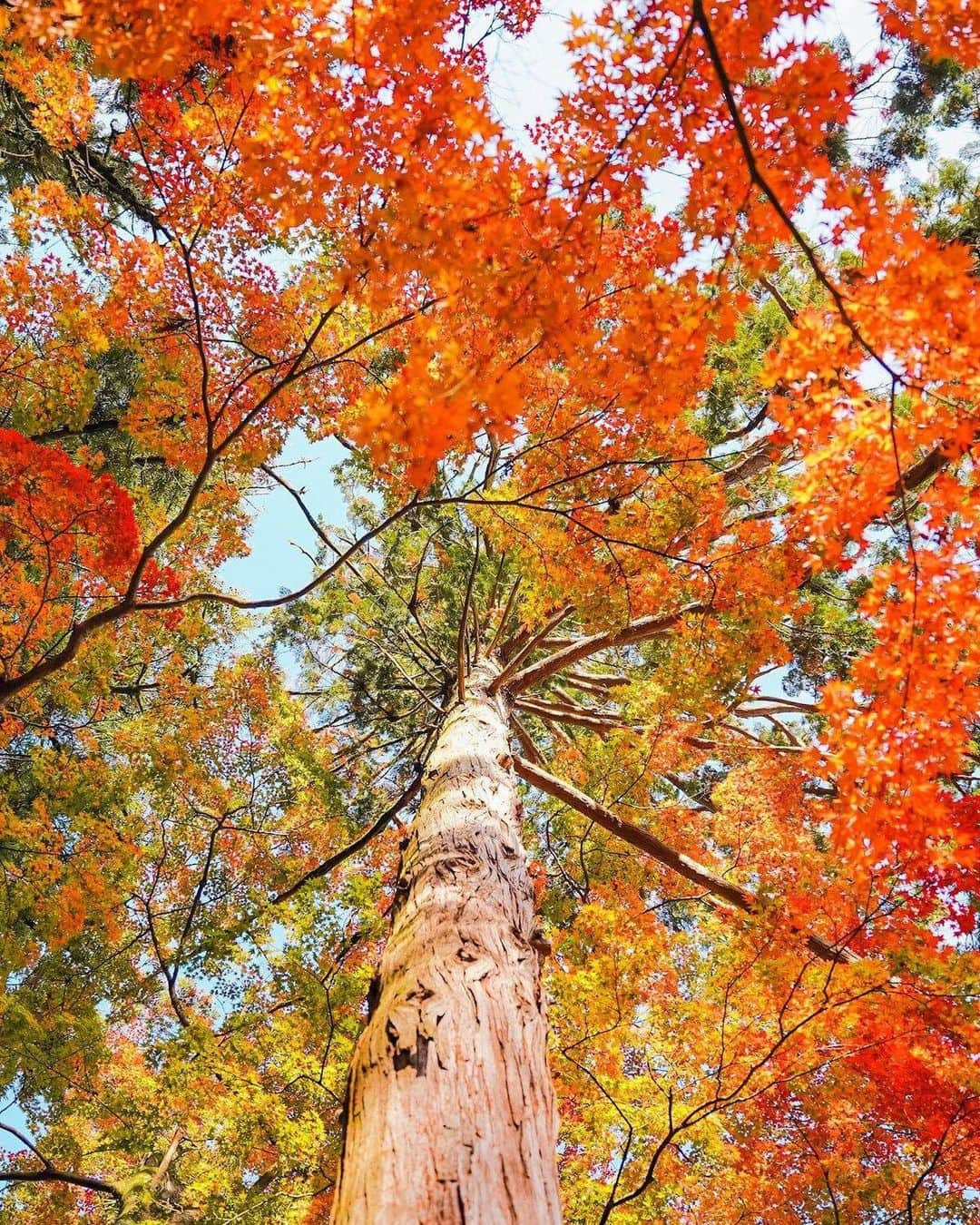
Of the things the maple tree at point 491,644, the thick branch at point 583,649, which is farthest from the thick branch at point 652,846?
the thick branch at point 583,649

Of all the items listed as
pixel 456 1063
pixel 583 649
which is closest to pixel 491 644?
pixel 583 649

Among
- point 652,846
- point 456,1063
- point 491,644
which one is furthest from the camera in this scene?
point 491,644

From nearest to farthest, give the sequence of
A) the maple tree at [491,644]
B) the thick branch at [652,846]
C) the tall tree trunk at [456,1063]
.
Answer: the tall tree trunk at [456,1063] → the maple tree at [491,644] → the thick branch at [652,846]

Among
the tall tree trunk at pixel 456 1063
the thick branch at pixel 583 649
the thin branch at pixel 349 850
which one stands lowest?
the tall tree trunk at pixel 456 1063

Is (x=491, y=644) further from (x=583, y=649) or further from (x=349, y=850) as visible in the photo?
(x=349, y=850)

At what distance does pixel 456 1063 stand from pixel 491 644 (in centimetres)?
636

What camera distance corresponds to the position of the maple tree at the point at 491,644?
225 centimetres

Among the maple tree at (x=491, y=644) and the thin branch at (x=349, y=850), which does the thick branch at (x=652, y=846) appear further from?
the thin branch at (x=349, y=850)

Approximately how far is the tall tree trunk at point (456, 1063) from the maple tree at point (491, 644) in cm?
1

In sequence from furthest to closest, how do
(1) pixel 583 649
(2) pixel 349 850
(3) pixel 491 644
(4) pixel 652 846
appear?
1. (3) pixel 491 644
2. (1) pixel 583 649
3. (4) pixel 652 846
4. (2) pixel 349 850

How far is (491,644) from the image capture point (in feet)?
26.5

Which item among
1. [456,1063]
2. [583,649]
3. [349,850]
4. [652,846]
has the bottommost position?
[456,1063]

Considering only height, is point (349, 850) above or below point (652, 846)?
below

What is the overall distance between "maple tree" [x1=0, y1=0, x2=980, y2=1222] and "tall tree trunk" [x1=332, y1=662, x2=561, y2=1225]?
0.01 metres
